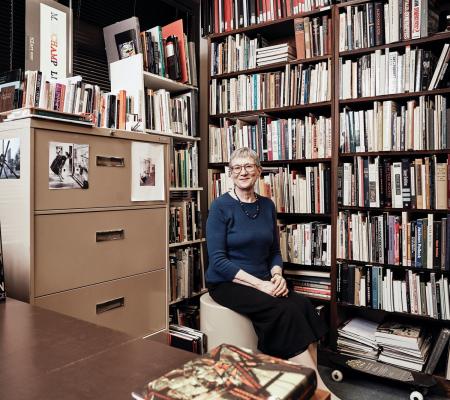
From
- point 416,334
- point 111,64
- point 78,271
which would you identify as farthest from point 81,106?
point 416,334

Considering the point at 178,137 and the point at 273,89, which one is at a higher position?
the point at 273,89

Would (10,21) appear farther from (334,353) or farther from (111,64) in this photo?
(334,353)

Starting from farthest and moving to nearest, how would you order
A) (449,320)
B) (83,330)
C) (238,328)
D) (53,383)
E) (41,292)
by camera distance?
(449,320)
(238,328)
(41,292)
(83,330)
(53,383)

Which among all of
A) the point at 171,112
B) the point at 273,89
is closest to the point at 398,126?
the point at 273,89

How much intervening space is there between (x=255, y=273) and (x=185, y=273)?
68 centimetres

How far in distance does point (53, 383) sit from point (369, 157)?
6.72ft

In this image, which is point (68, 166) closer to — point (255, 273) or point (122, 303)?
point (122, 303)

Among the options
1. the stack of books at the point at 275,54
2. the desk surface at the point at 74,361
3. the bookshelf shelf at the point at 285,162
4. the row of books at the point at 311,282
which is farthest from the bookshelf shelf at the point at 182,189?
the desk surface at the point at 74,361

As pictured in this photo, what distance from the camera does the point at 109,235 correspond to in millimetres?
1671

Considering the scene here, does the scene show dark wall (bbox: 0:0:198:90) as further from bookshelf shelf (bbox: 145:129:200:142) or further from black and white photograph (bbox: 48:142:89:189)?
black and white photograph (bbox: 48:142:89:189)

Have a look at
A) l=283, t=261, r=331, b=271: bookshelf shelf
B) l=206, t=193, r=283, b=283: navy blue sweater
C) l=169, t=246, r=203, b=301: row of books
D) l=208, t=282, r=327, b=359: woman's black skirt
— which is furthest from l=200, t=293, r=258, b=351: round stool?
l=283, t=261, r=331, b=271: bookshelf shelf

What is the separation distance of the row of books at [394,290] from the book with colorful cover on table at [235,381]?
1803 mm

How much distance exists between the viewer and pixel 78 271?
1.53 meters

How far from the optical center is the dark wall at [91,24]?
2.13 meters
